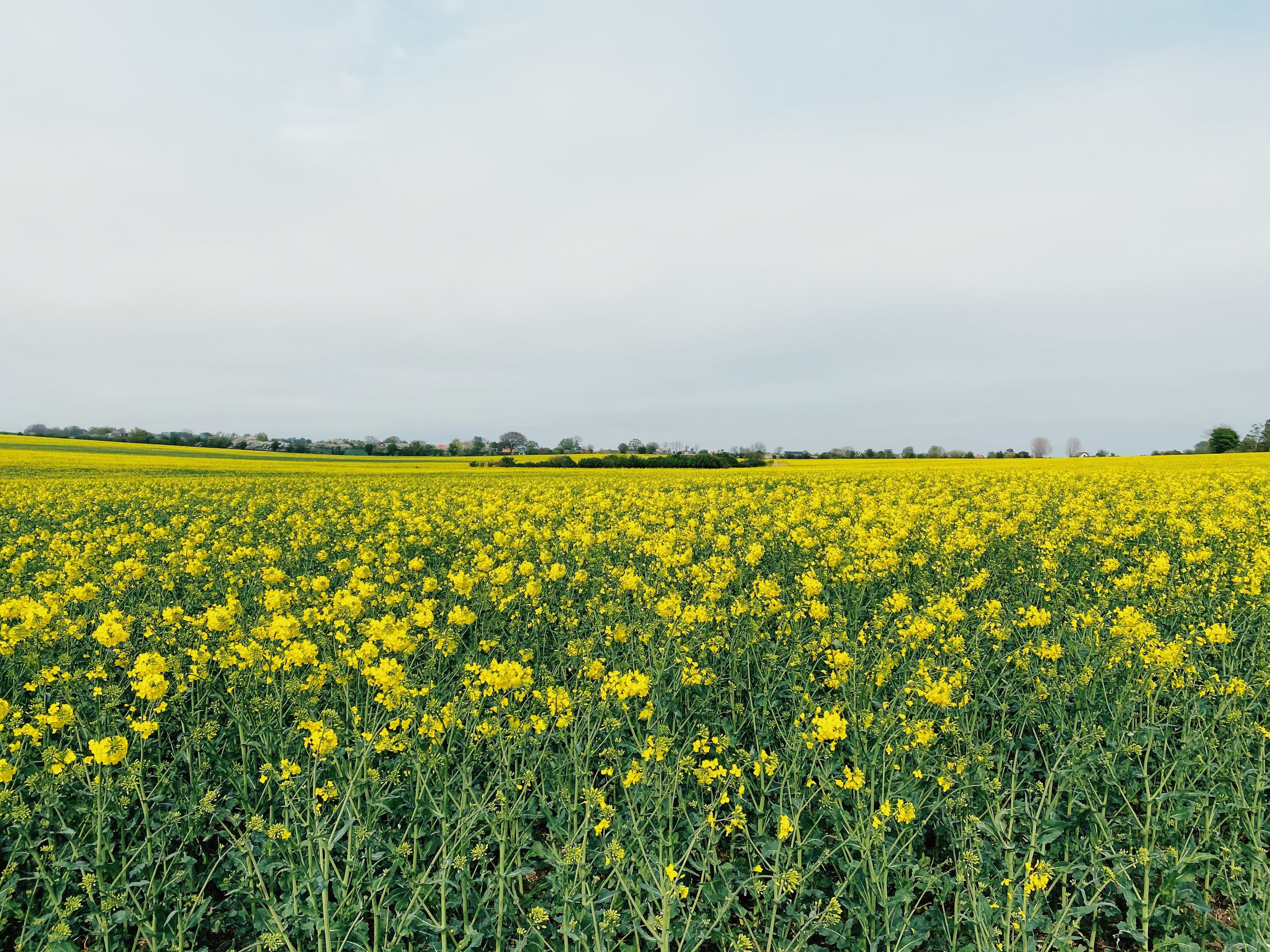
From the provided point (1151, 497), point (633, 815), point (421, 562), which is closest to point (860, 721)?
point (633, 815)

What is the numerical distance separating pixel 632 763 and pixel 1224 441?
9205 cm

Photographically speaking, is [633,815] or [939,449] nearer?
[633,815]

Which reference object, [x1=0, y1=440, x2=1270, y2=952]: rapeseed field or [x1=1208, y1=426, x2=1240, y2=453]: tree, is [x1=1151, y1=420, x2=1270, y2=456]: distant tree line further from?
[x1=0, y1=440, x2=1270, y2=952]: rapeseed field

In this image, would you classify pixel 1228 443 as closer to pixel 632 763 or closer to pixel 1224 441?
pixel 1224 441

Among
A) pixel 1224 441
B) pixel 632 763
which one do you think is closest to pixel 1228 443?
pixel 1224 441

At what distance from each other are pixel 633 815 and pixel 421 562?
4.50 metres

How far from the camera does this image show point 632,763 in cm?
334

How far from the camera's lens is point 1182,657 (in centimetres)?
445

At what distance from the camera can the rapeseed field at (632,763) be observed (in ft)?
9.85

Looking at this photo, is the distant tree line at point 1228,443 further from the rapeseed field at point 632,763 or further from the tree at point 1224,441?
the rapeseed field at point 632,763

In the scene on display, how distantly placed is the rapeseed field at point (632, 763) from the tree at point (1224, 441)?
83656mm

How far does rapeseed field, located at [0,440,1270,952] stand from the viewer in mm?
3002

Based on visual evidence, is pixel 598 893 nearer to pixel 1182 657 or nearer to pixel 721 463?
pixel 1182 657

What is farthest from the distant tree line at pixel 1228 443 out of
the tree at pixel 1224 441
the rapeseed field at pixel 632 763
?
the rapeseed field at pixel 632 763
